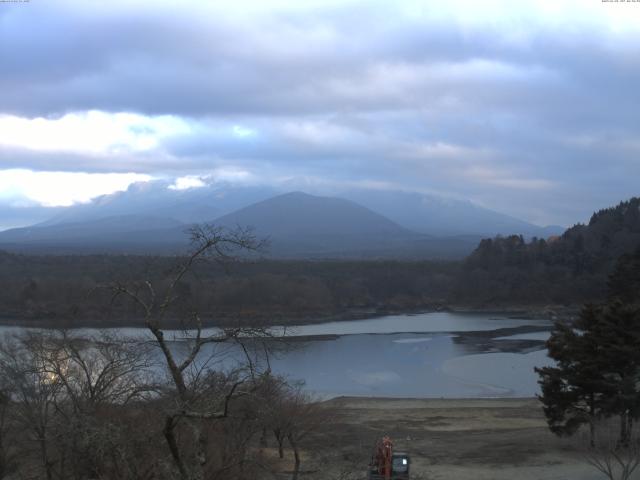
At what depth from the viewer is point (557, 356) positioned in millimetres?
13656

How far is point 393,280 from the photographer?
5950 cm

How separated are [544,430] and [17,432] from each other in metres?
11.5

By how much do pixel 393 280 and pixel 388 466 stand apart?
49681 millimetres

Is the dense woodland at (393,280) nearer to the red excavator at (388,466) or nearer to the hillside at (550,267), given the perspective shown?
the hillside at (550,267)

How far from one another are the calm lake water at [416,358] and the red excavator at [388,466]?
680cm

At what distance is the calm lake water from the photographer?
2441cm

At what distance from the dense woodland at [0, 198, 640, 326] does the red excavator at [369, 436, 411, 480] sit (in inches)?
1153

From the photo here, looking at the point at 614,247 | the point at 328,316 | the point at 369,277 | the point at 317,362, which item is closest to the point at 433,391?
the point at 317,362

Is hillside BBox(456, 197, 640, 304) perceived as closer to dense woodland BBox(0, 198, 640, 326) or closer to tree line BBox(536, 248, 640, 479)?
dense woodland BBox(0, 198, 640, 326)

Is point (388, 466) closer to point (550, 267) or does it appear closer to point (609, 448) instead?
point (609, 448)

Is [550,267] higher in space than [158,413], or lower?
higher

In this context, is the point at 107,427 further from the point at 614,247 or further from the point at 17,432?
the point at 614,247

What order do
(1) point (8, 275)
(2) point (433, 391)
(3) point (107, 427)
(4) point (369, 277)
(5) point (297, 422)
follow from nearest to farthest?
(3) point (107, 427) < (5) point (297, 422) < (2) point (433, 391) < (1) point (8, 275) < (4) point (369, 277)

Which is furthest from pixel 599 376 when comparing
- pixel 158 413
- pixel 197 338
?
pixel 197 338
